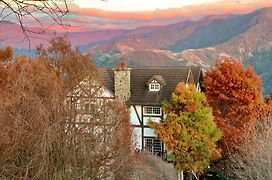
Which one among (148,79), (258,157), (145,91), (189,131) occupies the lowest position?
(258,157)

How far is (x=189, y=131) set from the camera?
76.4ft

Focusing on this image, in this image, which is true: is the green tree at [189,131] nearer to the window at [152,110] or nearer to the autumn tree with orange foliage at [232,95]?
the window at [152,110]

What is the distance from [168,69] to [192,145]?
656 cm

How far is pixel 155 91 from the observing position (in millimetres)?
26812

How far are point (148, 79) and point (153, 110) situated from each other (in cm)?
232

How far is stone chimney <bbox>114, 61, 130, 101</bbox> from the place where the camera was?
Answer: 26344 mm

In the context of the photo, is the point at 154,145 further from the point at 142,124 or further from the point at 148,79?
the point at 148,79

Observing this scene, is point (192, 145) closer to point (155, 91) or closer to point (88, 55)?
point (155, 91)

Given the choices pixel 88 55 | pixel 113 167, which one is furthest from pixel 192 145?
pixel 113 167

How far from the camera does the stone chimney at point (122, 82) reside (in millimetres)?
26344

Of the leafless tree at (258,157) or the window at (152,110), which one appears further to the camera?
the window at (152,110)

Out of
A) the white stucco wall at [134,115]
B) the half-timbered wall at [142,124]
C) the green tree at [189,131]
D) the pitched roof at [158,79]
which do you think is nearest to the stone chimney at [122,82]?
the white stucco wall at [134,115]

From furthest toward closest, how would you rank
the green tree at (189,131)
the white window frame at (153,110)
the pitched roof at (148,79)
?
the pitched roof at (148,79), the white window frame at (153,110), the green tree at (189,131)

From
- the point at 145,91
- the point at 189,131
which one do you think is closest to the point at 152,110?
the point at 145,91
